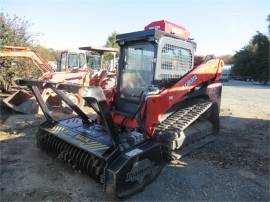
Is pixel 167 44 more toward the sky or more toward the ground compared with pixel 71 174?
more toward the sky

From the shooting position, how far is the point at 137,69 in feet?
15.8

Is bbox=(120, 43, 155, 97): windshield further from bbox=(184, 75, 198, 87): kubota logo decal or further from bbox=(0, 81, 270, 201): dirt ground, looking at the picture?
bbox=(0, 81, 270, 201): dirt ground

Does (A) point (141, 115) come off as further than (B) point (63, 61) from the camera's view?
No

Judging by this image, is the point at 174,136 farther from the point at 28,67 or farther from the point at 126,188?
the point at 28,67

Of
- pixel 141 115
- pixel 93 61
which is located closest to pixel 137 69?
pixel 141 115

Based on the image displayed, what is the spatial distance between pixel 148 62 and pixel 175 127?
47.6 inches

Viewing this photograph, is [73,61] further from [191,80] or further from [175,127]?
[175,127]

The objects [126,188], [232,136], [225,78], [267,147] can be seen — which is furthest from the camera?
[225,78]

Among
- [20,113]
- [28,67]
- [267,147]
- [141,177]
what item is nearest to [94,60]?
[28,67]

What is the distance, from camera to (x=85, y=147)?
367 centimetres

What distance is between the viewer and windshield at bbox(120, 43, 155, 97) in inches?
180

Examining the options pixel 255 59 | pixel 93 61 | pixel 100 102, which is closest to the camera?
pixel 100 102

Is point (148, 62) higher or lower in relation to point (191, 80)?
higher

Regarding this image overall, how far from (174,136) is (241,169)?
1.22 metres
